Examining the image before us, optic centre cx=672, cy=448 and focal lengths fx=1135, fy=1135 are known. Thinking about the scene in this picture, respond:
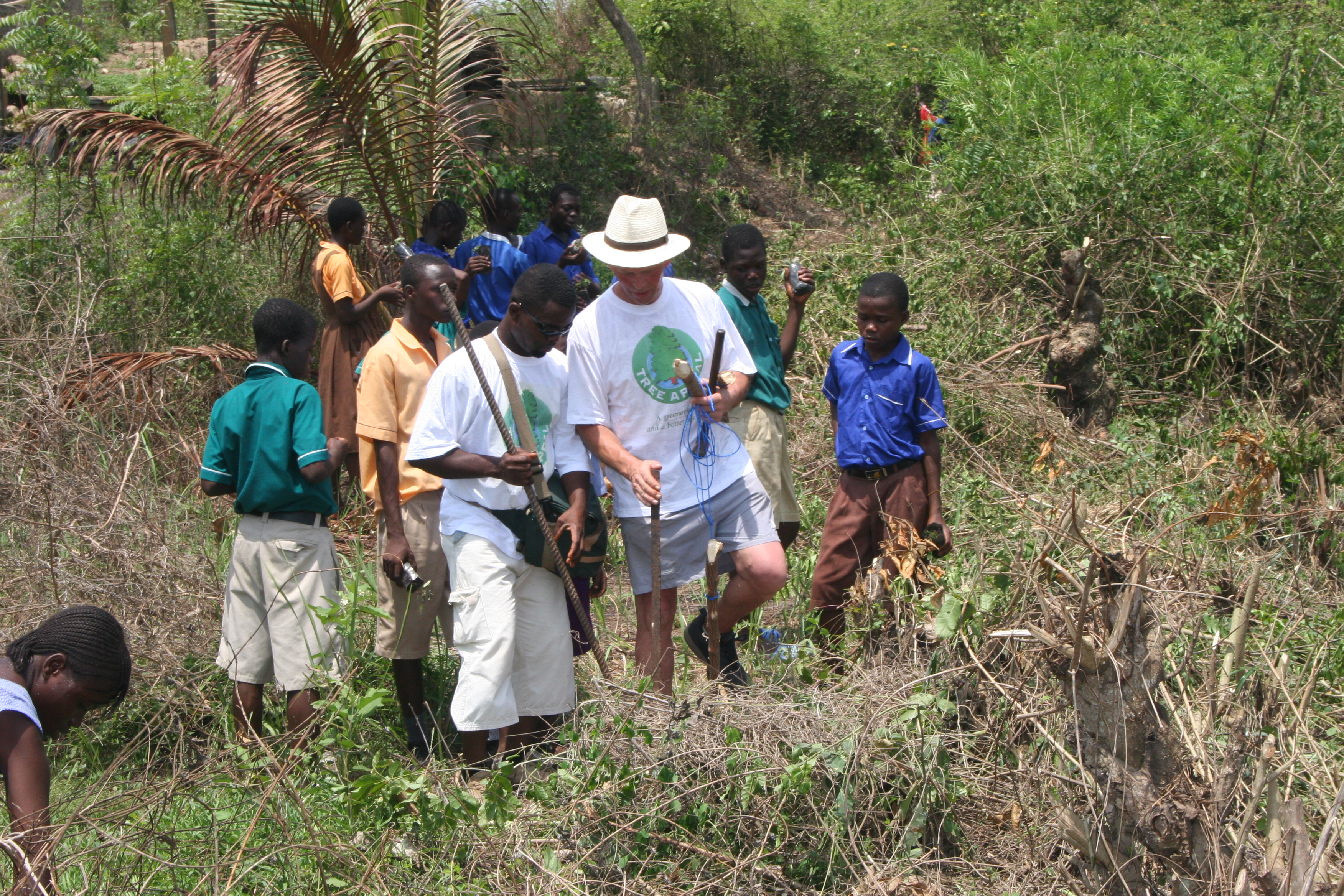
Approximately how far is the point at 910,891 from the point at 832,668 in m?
1.03

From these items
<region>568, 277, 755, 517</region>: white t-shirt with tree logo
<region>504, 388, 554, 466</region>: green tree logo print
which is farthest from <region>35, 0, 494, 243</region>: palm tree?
<region>504, 388, 554, 466</region>: green tree logo print

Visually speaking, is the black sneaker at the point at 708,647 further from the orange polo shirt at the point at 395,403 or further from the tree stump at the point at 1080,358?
the tree stump at the point at 1080,358

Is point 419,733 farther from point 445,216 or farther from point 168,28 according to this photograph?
point 168,28

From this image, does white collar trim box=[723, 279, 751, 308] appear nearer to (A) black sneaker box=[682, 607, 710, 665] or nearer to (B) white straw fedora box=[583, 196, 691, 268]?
(B) white straw fedora box=[583, 196, 691, 268]

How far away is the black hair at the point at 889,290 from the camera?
15.1 ft

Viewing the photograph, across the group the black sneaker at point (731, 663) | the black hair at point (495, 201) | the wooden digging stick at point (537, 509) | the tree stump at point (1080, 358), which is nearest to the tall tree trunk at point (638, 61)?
the black hair at point (495, 201)

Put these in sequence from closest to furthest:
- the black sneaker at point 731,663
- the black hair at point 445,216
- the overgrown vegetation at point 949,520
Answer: the overgrown vegetation at point 949,520, the black sneaker at point 731,663, the black hair at point 445,216

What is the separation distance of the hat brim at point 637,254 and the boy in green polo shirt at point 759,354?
2.38 ft

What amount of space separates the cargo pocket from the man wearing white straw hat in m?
0.63

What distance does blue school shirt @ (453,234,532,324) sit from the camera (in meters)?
6.29

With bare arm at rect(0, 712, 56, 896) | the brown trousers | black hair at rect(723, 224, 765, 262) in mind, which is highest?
black hair at rect(723, 224, 765, 262)

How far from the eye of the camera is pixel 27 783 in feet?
8.28

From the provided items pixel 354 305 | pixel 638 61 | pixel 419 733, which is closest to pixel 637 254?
pixel 419 733

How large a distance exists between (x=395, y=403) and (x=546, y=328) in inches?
27.7
